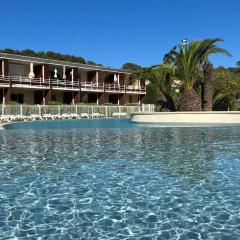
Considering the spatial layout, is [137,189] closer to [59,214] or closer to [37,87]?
[59,214]

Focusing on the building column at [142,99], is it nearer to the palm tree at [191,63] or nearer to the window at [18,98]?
the window at [18,98]

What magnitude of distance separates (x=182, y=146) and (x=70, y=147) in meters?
3.87

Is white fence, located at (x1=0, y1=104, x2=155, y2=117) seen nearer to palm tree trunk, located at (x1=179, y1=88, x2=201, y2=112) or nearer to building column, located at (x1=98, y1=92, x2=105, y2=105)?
building column, located at (x1=98, y1=92, x2=105, y2=105)

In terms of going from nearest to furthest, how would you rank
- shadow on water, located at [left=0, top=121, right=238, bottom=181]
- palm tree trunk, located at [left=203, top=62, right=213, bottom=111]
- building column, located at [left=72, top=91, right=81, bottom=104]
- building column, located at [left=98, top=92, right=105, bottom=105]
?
1. shadow on water, located at [left=0, top=121, right=238, bottom=181]
2. palm tree trunk, located at [left=203, top=62, right=213, bottom=111]
3. building column, located at [left=72, top=91, right=81, bottom=104]
4. building column, located at [left=98, top=92, right=105, bottom=105]

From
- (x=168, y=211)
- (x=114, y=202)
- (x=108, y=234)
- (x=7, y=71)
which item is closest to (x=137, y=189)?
(x=114, y=202)

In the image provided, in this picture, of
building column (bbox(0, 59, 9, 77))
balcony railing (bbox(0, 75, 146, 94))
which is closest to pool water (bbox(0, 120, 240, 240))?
balcony railing (bbox(0, 75, 146, 94))

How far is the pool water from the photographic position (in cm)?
536

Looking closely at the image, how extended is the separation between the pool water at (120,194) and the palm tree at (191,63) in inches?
592

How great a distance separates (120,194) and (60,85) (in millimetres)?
39428

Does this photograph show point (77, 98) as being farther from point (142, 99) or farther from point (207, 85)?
point (207, 85)

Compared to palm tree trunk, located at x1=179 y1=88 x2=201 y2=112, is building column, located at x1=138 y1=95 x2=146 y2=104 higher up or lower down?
higher up

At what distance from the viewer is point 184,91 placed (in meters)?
28.1

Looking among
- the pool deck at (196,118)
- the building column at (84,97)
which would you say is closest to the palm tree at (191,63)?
the pool deck at (196,118)

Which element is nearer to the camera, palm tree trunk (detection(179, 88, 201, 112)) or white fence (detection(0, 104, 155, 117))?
palm tree trunk (detection(179, 88, 201, 112))
